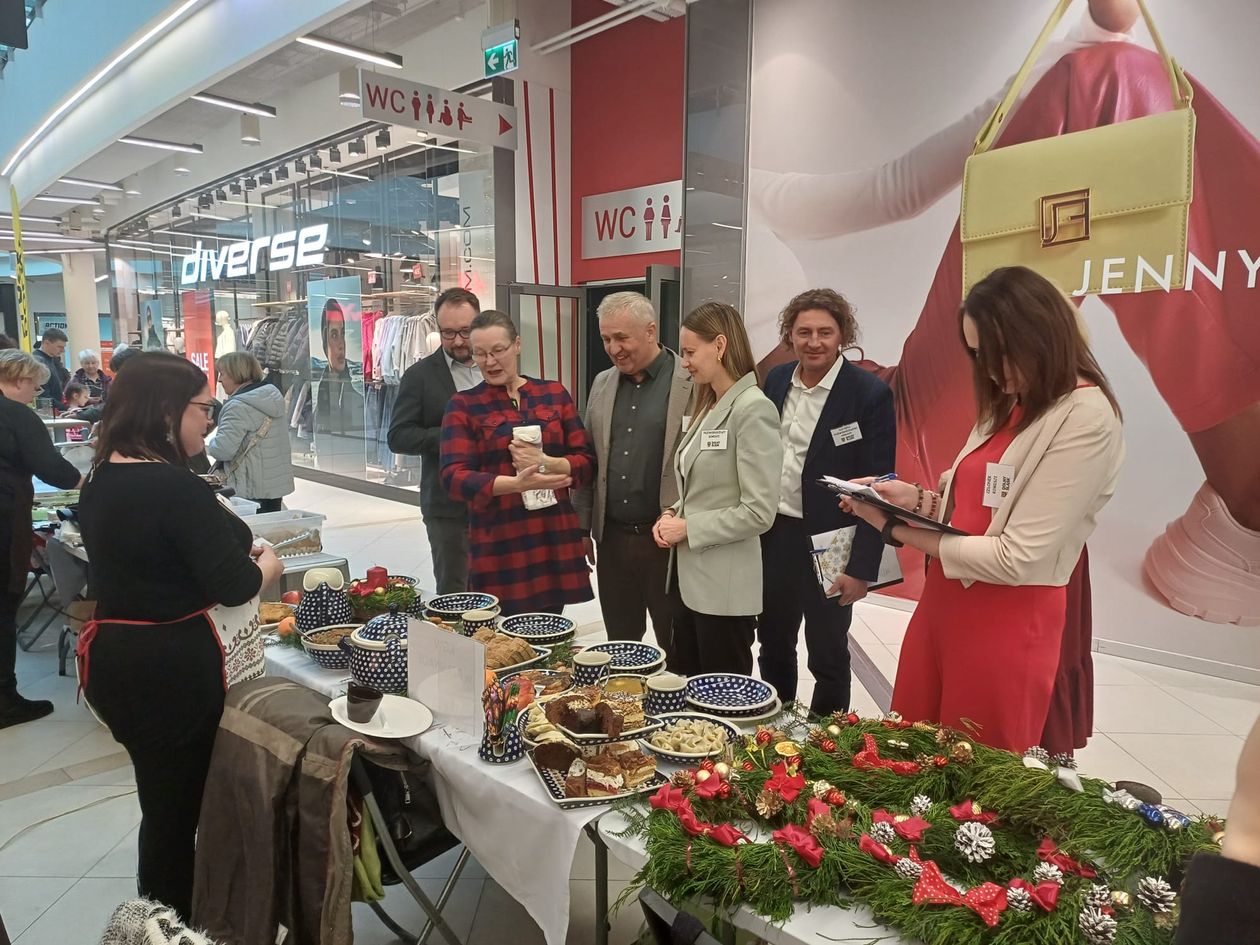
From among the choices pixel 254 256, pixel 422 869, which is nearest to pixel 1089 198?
pixel 422 869

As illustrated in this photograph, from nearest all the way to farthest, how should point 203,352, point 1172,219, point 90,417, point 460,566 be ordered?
point 460,566
point 1172,219
point 90,417
point 203,352

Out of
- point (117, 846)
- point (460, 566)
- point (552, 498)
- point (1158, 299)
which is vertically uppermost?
point (1158, 299)

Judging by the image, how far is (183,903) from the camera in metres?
1.99

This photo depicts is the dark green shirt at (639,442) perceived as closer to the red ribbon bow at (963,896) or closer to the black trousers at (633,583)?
the black trousers at (633,583)

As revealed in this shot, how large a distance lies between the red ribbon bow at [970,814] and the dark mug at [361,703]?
1.17m

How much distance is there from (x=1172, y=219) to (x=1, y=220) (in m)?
19.2

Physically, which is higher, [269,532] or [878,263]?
[878,263]

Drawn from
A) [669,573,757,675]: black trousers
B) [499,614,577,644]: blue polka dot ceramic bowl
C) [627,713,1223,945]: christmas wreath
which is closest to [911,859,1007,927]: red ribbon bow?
[627,713,1223,945]: christmas wreath

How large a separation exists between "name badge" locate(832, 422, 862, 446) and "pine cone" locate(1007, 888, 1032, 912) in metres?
1.76

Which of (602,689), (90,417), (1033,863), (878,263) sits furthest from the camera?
(90,417)

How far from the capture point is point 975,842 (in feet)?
3.88

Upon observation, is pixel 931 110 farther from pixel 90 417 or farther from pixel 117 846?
pixel 90 417

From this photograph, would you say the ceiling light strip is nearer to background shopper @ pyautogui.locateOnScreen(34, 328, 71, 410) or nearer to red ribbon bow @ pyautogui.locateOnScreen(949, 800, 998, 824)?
background shopper @ pyautogui.locateOnScreen(34, 328, 71, 410)

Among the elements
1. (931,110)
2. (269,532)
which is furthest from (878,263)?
(269,532)
